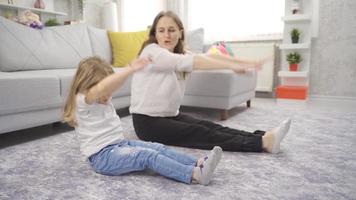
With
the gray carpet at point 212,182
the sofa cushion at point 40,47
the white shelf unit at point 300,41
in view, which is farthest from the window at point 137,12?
the gray carpet at point 212,182

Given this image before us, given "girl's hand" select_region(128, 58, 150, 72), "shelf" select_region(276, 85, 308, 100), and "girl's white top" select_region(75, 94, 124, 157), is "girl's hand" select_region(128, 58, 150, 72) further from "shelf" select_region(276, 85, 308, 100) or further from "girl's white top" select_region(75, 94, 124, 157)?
"shelf" select_region(276, 85, 308, 100)

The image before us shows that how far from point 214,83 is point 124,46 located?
1167mm

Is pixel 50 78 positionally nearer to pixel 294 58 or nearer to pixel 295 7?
pixel 294 58

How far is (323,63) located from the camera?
3.54 meters

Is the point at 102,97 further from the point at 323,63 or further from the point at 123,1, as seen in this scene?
the point at 123,1

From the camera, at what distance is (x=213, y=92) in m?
2.40

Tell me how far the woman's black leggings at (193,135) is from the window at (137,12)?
2972 millimetres

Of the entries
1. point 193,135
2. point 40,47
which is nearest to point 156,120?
point 193,135

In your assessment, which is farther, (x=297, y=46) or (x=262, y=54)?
(x=262, y=54)

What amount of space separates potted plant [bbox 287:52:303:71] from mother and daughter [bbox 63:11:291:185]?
7.05 feet

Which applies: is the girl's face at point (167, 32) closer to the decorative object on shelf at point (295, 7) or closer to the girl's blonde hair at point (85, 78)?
the girl's blonde hair at point (85, 78)

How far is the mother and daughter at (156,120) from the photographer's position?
1104mm

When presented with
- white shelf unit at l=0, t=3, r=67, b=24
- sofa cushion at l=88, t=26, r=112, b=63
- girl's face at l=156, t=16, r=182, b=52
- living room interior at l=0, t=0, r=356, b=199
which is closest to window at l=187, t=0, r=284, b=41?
living room interior at l=0, t=0, r=356, b=199

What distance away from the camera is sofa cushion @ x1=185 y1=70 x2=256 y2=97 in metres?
2.34
